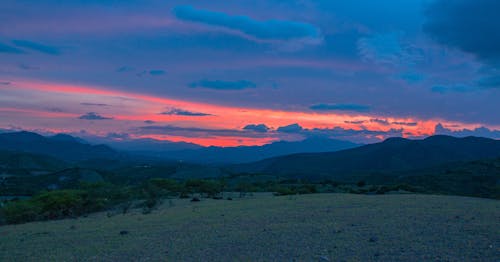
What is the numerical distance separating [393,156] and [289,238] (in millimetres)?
110552

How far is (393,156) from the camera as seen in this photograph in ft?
380

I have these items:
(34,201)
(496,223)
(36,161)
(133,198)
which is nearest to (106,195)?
(133,198)

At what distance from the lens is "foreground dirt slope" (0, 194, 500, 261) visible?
1014 cm

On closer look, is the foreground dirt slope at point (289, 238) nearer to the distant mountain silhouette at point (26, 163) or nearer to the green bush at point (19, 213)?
the green bush at point (19, 213)

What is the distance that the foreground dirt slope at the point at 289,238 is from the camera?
10141 mm

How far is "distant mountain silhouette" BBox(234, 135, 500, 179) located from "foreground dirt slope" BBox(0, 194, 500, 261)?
3374 inches

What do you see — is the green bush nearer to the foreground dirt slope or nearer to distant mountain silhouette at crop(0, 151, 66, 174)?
the foreground dirt slope

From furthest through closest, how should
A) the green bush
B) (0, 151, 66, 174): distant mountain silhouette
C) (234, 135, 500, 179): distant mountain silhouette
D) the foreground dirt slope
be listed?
(234, 135, 500, 179): distant mountain silhouette < (0, 151, 66, 174): distant mountain silhouette < the green bush < the foreground dirt slope

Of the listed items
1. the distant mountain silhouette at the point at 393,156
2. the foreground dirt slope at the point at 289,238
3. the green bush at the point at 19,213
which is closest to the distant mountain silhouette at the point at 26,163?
the distant mountain silhouette at the point at 393,156

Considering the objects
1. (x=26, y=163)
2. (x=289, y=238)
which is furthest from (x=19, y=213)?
(x=26, y=163)

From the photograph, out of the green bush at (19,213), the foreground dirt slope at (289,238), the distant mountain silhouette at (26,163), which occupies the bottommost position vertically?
the distant mountain silhouette at (26,163)

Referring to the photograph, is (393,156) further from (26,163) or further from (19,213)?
(19,213)

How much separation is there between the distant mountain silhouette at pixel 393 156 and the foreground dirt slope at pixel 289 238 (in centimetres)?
8570

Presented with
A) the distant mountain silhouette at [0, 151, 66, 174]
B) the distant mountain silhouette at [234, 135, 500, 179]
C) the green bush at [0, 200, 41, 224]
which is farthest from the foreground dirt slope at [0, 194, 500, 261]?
the distant mountain silhouette at [0, 151, 66, 174]
